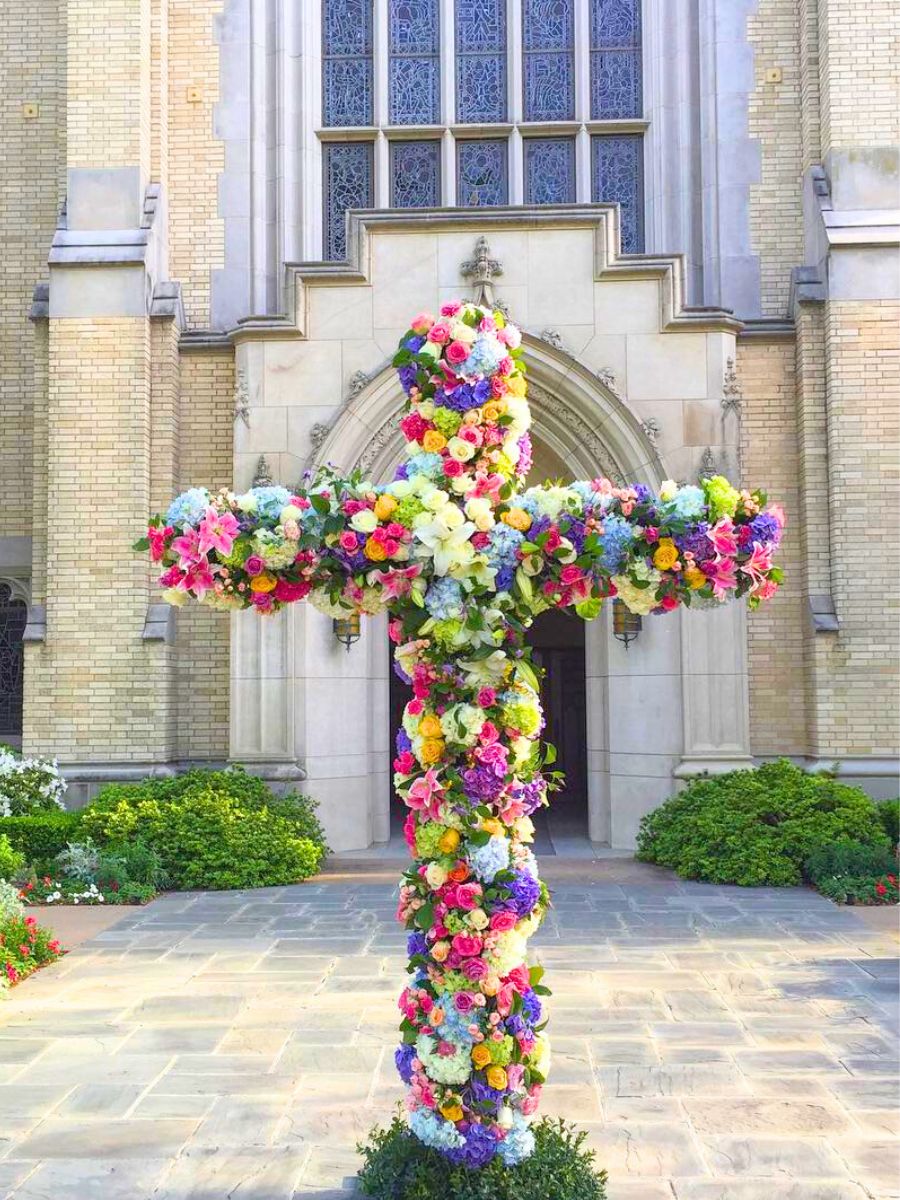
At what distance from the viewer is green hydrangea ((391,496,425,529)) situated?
4.00 meters

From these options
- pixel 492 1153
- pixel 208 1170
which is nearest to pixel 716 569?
pixel 492 1153

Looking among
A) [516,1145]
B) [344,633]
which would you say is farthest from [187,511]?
[344,633]

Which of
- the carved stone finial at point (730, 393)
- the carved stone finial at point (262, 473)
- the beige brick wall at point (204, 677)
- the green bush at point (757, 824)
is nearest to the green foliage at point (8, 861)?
the beige brick wall at point (204, 677)

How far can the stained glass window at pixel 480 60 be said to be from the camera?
14188 mm

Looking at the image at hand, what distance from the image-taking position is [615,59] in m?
14.1

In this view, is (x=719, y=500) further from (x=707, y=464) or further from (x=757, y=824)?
(x=707, y=464)

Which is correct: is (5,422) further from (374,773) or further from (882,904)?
(882,904)

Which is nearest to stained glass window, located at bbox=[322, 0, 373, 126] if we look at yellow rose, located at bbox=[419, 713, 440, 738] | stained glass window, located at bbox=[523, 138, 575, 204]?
stained glass window, located at bbox=[523, 138, 575, 204]

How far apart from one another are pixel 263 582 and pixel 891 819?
27.5ft

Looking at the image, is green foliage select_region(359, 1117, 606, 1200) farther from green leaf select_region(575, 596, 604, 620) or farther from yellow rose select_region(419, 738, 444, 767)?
green leaf select_region(575, 596, 604, 620)

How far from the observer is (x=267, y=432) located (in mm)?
12414

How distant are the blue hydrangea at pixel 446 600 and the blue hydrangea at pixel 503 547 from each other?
144mm

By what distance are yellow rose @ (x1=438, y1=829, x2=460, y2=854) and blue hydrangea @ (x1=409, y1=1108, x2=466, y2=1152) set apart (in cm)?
88

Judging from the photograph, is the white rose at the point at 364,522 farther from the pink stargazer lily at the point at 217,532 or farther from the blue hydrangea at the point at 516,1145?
the blue hydrangea at the point at 516,1145
